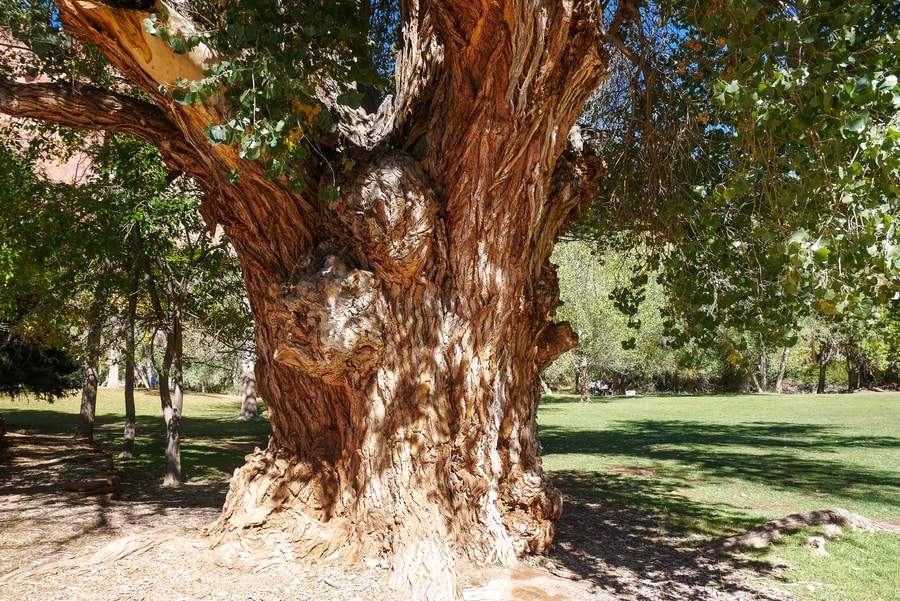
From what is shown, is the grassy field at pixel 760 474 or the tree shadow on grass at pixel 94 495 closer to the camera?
the grassy field at pixel 760 474

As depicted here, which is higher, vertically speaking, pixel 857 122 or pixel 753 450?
pixel 857 122

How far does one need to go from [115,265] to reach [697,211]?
8.58 metres

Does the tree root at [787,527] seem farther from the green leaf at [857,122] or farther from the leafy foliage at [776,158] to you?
the green leaf at [857,122]

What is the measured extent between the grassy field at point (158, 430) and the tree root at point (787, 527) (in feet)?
25.9

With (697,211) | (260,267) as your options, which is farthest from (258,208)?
(697,211)

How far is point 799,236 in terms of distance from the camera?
2867 mm

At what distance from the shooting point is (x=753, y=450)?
1465cm

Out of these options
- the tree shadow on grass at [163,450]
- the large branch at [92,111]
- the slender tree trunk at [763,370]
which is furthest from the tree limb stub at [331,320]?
the slender tree trunk at [763,370]

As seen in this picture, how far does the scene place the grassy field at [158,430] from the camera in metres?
12.3

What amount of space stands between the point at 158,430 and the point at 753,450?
15638mm

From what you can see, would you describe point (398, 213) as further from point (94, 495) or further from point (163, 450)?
point (163, 450)

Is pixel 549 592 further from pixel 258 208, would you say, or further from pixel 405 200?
pixel 258 208

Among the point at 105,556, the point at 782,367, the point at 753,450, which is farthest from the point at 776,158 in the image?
the point at 782,367

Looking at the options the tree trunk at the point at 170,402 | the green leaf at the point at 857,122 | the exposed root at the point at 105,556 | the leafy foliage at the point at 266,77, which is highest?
the leafy foliage at the point at 266,77
